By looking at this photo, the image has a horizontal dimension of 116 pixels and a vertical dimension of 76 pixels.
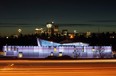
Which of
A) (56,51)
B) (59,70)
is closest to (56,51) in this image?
(56,51)

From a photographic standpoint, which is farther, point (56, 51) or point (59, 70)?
point (56, 51)

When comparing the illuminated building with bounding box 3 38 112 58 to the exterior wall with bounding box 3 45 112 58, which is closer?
the illuminated building with bounding box 3 38 112 58

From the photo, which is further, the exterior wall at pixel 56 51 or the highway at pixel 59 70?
the exterior wall at pixel 56 51

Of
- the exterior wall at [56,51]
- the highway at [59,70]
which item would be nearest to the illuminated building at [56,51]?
the exterior wall at [56,51]

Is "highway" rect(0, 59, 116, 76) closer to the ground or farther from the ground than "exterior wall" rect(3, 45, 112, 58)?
closer to the ground

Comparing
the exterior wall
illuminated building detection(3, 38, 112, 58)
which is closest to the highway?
illuminated building detection(3, 38, 112, 58)

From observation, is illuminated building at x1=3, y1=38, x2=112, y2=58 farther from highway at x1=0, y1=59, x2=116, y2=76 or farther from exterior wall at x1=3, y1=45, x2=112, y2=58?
highway at x1=0, y1=59, x2=116, y2=76

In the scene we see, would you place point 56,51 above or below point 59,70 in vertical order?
above

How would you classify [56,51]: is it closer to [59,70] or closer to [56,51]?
[56,51]

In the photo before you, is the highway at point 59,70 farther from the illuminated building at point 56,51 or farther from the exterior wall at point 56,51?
the exterior wall at point 56,51

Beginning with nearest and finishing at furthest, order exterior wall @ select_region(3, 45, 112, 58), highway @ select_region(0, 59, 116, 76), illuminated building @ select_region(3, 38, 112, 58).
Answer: highway @ select_region(0, 59, 116, 76) < illuminated building @ select_region(3, 38, 112, 58) < exterior wall @ select_region(3, 45, 112, 58)

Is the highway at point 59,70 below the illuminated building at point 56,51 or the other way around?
below

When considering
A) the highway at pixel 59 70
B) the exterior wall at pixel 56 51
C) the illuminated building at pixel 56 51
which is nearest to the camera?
the highway at pixel 59 70

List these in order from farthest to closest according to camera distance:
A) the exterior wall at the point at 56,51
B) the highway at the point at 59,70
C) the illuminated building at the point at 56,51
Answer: the exterior wall at the point at 56,51 → the illuminated building at the point at 56,51 → the highway at the point at 59,70
